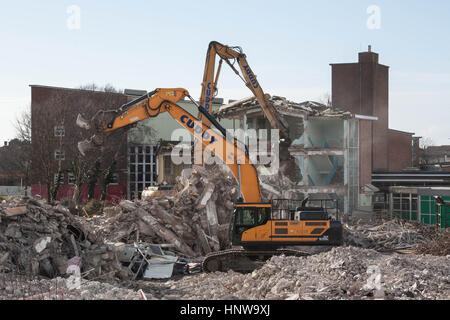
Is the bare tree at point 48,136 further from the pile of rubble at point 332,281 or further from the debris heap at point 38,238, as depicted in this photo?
the pile of rubble at point 332,281

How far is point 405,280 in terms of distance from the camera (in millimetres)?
10344

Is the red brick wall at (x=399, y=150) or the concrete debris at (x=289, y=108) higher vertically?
the concrete debris at (x=289, y=108)

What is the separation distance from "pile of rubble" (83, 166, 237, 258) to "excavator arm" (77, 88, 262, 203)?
11.7 ft

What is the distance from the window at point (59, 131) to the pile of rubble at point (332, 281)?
24438mm

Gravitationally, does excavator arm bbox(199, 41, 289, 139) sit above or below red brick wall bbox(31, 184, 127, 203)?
above

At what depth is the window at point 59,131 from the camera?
35694 mm

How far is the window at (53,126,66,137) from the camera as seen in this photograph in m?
35.7

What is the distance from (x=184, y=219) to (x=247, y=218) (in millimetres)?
4943

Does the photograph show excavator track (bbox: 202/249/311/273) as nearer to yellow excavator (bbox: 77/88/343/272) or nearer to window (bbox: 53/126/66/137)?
yellow excavator (bbox: 77/88/343/272)

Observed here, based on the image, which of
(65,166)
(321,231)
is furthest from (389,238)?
(65,166)

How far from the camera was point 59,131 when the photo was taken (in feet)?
119

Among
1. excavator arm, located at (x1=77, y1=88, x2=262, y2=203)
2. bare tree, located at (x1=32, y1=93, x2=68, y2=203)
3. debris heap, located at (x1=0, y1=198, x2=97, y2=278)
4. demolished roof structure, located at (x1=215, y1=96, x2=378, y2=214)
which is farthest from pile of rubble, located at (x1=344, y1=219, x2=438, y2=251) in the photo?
bare tree, located at (x1=32, y1=93, x2=68, y2=203)

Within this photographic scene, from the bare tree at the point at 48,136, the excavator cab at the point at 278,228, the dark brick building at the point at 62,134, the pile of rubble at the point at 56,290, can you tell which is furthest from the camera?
the dark brick building at the point at 62,134

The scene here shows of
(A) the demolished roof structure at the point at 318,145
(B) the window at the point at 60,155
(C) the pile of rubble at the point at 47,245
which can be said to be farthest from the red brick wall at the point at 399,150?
(C) the pile of rubble at the point at 47,245
